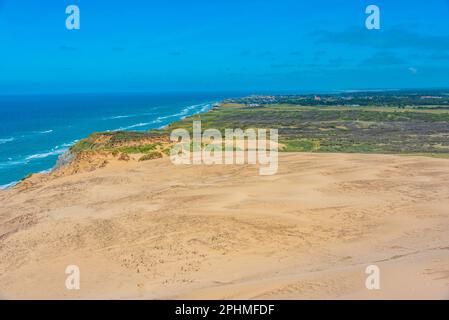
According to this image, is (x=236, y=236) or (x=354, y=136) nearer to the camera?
(x=236, y=236)

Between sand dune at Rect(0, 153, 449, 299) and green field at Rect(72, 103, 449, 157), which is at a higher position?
green field at Rect(72, 103, 449, 157)

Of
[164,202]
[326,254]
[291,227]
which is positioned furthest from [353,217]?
[164,202]

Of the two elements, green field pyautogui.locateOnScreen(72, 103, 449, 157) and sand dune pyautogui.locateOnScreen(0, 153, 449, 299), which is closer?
sand dune pyautogui.locateOnScreen(0, 153, 449, 299)

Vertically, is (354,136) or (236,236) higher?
(354,136)

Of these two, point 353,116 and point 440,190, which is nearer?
point 440,190

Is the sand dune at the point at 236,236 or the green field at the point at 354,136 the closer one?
the sand dune at the point at 236,236

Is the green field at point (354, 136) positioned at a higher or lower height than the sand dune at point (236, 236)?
higher

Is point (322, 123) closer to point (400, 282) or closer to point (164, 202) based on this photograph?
point (164, 202)

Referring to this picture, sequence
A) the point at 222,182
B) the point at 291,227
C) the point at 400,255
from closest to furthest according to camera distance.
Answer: the point at 400,255 < the point at 291,227 < the point at 222,182
